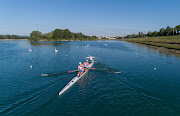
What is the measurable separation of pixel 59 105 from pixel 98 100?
5027mm

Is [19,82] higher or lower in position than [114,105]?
higher

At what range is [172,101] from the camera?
639 inches

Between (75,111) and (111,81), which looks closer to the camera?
(75,111)

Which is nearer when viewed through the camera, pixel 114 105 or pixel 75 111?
pixel 75 111

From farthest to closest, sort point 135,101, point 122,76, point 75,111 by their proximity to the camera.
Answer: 1. point 122,76
2. point 135,101
3. point 75,111

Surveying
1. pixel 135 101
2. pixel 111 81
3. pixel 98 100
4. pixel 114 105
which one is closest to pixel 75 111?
pixel 98 100

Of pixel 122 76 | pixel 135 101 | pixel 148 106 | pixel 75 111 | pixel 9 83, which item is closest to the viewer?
pixel 75 111

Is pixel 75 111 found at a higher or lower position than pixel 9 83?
lower

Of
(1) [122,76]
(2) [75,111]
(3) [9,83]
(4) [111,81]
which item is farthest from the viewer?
(1) [122,76]

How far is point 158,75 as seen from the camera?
26.4m

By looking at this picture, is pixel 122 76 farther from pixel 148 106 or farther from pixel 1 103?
pixel 1 103

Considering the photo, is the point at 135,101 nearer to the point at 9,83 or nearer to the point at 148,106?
the point at 148,106

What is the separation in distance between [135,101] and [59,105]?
32.1 feet

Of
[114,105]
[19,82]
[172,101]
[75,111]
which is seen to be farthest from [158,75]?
[19,82]
